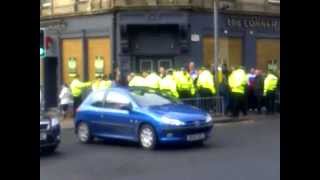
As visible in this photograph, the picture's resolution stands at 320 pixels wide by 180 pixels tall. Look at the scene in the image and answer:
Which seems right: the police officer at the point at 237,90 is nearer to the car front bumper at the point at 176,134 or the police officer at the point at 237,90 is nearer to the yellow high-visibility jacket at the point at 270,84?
the yellow high-visibility jacket at the point at 270,84

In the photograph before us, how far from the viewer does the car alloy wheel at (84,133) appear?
16.4 m

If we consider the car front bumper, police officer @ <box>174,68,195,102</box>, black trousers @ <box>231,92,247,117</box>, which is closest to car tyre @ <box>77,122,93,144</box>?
the car front bumper

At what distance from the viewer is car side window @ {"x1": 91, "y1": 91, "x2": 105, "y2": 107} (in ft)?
52.3

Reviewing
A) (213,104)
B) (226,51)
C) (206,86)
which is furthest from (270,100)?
(226,51)

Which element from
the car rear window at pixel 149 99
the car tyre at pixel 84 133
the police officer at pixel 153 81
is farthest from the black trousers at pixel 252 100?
the car tyre at pixel 84 133

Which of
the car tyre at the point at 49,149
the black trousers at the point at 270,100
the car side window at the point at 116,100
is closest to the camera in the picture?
the car tyre at the point at 49,149

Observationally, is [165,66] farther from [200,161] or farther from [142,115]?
[200,161]

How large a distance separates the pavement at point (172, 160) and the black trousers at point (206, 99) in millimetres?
4815

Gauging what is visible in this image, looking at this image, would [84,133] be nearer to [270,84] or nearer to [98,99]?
[98,99]

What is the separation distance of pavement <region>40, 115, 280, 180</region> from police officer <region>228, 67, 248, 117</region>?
4805 millimetres

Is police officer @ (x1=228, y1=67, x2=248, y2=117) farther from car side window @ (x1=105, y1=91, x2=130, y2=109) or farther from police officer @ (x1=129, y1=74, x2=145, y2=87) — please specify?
car side window @ (x1=105, y1=91, x2=130, y2=109)

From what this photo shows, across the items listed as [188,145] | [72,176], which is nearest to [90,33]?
[188,145]

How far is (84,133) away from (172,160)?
4.03 meters
